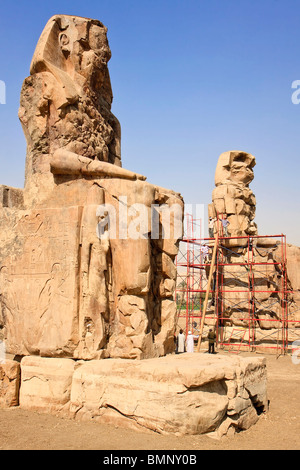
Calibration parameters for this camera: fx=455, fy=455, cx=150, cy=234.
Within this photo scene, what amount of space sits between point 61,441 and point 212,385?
153 cm

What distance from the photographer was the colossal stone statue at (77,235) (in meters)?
5.39

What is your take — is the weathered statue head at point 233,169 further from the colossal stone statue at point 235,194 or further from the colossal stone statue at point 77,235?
the colossal stone statue at point 77,235

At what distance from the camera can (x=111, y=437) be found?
4309mm

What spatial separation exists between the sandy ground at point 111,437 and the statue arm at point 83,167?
2.92 m

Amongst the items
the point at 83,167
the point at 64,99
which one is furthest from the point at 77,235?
the point at 64,99

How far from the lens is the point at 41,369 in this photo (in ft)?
17.5

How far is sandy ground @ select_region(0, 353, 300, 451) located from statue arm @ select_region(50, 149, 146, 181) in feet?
9.60

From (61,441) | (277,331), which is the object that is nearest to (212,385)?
(61,441)

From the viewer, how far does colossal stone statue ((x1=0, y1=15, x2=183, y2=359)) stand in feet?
17.7

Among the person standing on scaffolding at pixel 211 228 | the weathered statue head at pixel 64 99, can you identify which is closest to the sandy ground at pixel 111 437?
the weathered statue head at pixel 64 99

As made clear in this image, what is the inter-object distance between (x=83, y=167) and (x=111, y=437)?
3190mm

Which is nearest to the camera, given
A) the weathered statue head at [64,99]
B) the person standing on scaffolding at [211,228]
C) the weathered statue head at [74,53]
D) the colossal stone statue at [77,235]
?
the colossal stone statue at [77,235]

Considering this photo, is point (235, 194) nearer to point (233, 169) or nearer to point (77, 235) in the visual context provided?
point (233, 169)
